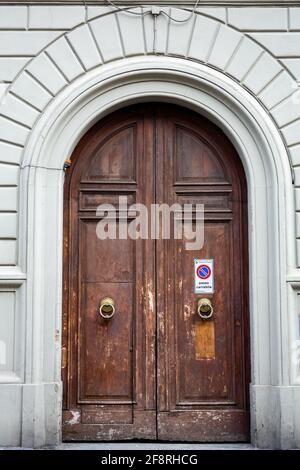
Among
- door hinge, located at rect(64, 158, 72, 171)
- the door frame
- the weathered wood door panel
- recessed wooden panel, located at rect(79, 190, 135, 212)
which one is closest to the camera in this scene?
the door frame

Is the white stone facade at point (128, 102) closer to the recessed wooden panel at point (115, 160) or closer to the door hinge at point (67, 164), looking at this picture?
the door hinge at point (67, 164)

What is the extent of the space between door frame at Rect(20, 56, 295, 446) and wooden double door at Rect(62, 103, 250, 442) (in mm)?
259

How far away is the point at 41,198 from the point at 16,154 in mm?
578

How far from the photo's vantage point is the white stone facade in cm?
714

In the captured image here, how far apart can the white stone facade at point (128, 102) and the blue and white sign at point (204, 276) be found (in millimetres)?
509

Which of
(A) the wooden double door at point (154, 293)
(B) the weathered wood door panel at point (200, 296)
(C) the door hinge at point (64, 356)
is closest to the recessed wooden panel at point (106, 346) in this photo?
(A) the wooden double door at point (154, 293)

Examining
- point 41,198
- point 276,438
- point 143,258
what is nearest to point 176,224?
point 143,258

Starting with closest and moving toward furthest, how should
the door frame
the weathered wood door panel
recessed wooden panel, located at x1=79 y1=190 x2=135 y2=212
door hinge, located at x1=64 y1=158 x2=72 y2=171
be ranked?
the door frame, the weathered wood door panel, door hinge, located at x1=64 y1=158 x2=72 y2=171, recessed wooden panel, located at x1=79 y1=190 x2=135 y2=212

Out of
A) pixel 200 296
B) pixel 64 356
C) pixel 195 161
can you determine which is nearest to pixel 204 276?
pixel 200 296

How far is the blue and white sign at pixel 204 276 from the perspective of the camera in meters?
7.57

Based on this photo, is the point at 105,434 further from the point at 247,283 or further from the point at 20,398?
the point at 247,283

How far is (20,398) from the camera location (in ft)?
23.0

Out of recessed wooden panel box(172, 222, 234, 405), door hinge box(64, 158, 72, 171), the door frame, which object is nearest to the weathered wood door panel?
recessed wooden panel box(172, 222, 234, 405)

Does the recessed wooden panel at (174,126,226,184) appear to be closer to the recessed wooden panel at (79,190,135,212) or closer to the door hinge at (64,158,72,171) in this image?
the recessed wooden panel at (79,190,135,212)
